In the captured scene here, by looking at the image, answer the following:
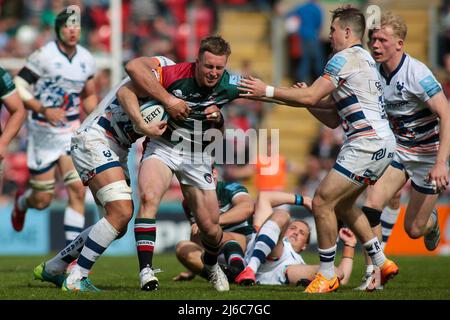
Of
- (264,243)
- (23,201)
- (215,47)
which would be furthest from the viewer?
(23,201)

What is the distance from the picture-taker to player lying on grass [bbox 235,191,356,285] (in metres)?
10.0

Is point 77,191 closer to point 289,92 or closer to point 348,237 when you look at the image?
point 348,237

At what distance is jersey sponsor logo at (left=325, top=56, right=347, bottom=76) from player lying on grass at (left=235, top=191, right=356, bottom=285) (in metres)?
1.90

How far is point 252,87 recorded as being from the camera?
29.2ft

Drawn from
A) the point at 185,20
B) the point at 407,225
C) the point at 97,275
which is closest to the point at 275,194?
the point at 407,225

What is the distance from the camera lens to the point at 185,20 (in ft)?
73.7

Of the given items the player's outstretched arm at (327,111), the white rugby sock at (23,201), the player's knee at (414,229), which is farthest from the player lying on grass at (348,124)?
the white rugby sock at (23,201)

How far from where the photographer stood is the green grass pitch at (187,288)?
8.48m

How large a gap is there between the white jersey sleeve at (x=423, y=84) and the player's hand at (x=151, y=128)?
2.76 meters

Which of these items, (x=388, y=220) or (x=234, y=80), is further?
(x=388, y=220)

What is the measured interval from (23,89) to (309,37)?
33.5ft

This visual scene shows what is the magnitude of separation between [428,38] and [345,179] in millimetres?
14639

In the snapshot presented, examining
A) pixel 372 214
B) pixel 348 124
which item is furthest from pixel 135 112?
pixel 372 214
